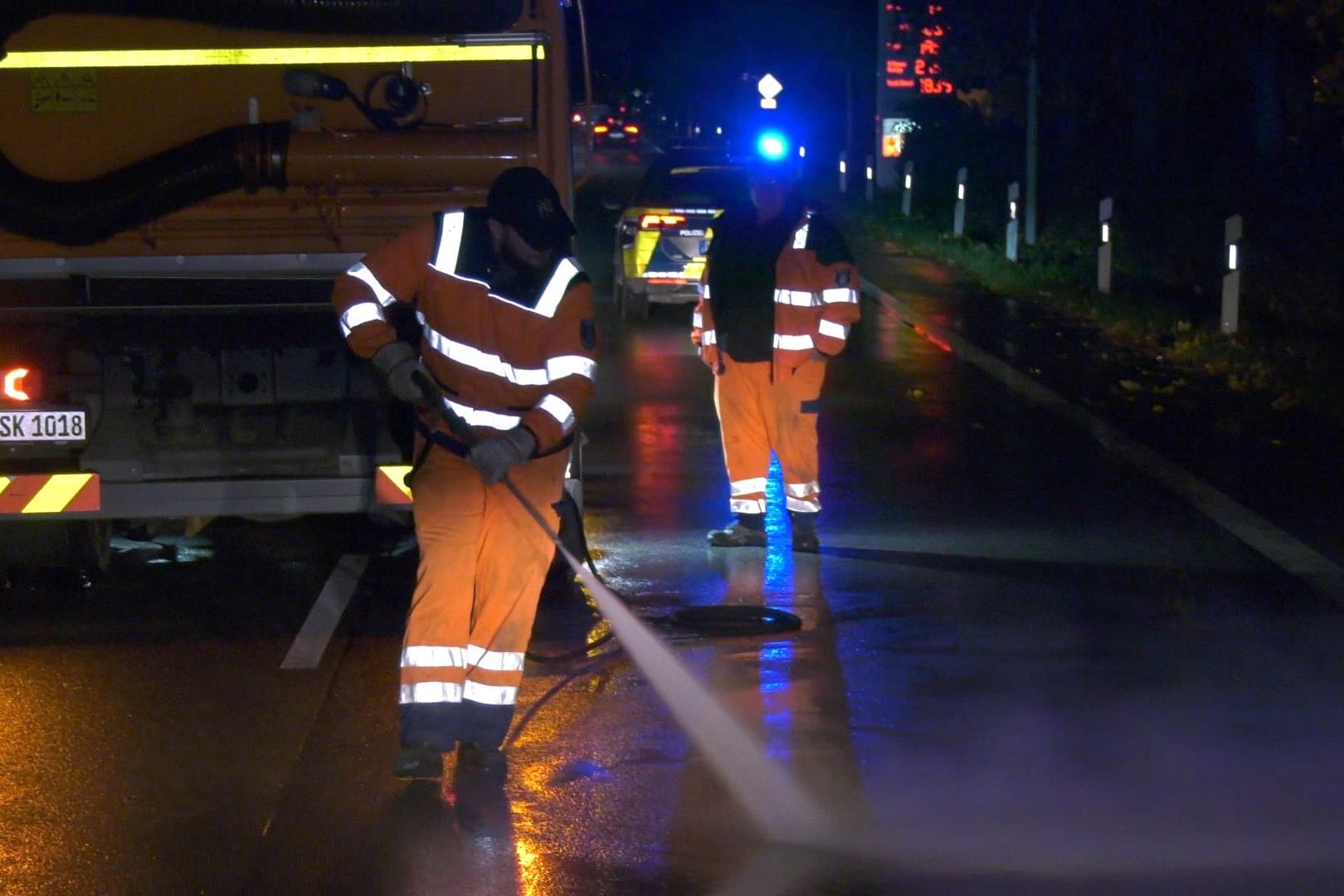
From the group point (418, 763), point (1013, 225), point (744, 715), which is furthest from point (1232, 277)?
point (418, 763)

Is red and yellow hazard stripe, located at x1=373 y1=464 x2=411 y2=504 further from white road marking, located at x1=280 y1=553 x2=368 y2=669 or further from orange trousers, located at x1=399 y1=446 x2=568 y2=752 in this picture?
orange trousers, located at x1=399 y1=446 x2=568 y2=752

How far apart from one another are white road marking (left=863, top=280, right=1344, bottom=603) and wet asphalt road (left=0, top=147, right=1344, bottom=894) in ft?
0.38

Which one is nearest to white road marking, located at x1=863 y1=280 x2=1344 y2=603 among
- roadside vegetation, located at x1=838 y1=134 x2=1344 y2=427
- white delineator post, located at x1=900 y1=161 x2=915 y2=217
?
roadside vegetation, located at x1=838 y1=134 x2=1344 y2=427

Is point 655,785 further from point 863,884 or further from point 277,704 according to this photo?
point 277,704

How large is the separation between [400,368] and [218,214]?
9.13 feet

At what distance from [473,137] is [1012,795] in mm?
3723

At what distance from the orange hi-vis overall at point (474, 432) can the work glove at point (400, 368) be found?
2.1 inches

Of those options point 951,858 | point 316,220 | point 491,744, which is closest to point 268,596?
point 316,220

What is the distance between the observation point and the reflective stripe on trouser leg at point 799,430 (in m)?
9.12

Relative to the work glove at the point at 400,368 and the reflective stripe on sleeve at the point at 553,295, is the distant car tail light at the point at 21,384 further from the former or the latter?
the reflective stripe on sleeve at the point at 553,295

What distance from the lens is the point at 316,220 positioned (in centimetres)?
806

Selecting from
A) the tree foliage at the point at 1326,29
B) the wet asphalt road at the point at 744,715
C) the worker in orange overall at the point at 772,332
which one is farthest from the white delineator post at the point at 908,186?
the worker in orange overall at the point at 772,332

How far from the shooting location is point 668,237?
61.5 ft

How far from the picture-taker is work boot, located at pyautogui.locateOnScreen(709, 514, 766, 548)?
9266mm
